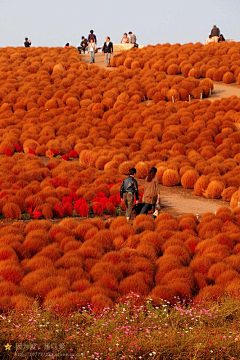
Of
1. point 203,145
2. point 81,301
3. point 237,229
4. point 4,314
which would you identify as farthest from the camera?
point 203,145

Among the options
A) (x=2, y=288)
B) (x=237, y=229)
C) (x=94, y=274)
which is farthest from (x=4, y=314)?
(x=237, y=229)

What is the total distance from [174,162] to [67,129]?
5805 millimetres

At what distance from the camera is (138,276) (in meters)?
8.36

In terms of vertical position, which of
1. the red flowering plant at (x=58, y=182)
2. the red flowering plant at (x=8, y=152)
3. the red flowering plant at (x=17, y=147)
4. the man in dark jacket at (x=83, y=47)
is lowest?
the red flowering plant at (x=58, y=182)

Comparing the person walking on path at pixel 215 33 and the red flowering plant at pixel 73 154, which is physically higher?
the person walking on path at pixel 215 33

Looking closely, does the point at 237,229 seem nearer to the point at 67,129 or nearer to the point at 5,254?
the point at 5,254

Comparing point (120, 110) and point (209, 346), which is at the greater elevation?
point (120, 110)

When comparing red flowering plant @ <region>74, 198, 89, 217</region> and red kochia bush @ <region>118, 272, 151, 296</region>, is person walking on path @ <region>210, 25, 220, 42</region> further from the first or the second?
red kochia bush @ <region>118, 272, 151, 296</region>

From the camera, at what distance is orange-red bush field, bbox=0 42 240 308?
8406mm

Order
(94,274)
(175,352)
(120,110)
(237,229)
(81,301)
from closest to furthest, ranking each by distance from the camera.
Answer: (175,352)
(81,301)
(94,274)
(237,229)
(120,110)

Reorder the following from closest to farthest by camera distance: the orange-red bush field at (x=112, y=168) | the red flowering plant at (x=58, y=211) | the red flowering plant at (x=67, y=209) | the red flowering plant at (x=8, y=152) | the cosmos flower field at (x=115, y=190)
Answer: the cosmos flower field at (x=115, y=190) → the orange-red bush field at (x=112, y=168) → the red flowering plant at (x=58, y=211) → the red flowering plant at (x=67, y=209) → the red flowering plant at (x=8, y=152)

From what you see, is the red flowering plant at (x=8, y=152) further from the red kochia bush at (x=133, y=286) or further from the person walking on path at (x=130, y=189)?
the red kochia bush at (x=133, y=286)

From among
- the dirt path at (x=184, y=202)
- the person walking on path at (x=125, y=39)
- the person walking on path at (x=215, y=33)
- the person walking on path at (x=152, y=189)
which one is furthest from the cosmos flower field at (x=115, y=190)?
the person walking on path at (x=125, y=39)

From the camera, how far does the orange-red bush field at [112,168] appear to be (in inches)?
331
